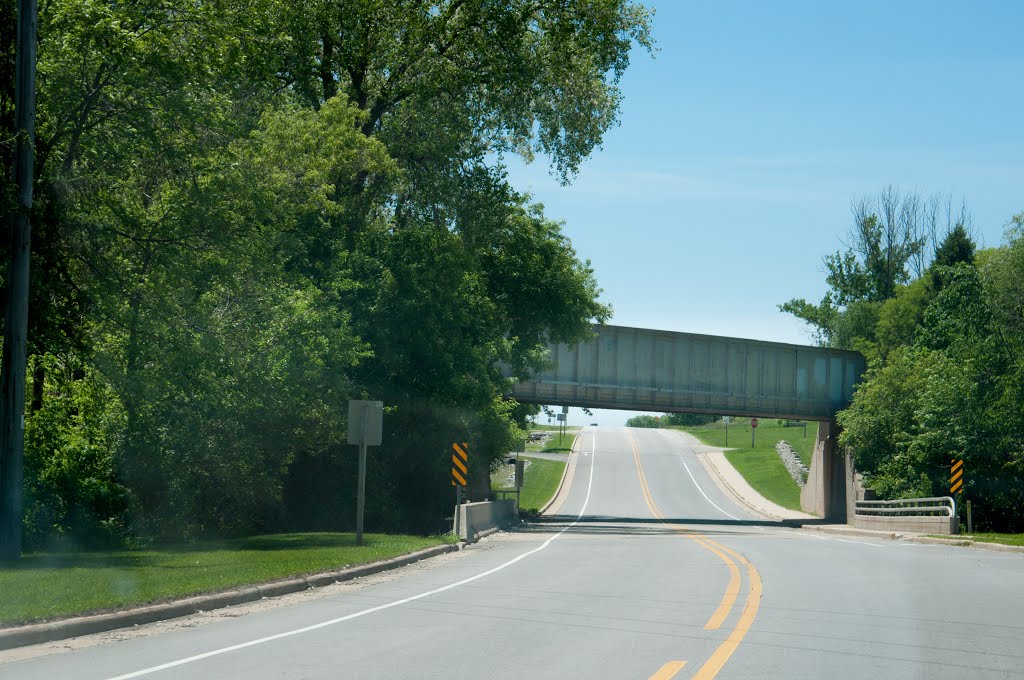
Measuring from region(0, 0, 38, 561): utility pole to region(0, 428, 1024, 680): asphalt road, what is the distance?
19.8ft

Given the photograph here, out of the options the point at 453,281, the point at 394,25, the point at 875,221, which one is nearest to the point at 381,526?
the point at 453,281

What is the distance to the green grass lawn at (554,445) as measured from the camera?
111m

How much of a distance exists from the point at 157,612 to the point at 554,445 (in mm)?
104978

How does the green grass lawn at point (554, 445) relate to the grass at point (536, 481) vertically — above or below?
above

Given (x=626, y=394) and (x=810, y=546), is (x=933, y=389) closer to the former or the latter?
(x=626, y=394)

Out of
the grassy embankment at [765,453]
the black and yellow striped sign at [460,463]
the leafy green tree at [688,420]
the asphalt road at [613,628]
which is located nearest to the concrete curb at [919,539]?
the asphalt road at [613,628]

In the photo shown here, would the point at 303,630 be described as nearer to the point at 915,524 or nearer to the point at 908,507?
the point at 915,524

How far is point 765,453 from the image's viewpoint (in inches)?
3937

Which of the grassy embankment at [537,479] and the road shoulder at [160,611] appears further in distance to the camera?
the grassy embankment at [537,479]

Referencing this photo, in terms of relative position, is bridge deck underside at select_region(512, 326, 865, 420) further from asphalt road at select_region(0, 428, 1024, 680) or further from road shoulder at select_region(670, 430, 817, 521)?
asphalt road at select_region(0, 428, 1024, 680)

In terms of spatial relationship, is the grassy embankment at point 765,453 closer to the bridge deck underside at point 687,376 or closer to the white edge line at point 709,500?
the white edge line at point 709,500

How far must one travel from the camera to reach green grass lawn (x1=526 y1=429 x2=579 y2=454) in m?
111

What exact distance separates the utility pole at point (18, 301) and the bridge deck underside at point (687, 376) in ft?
121

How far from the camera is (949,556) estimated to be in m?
24.7
